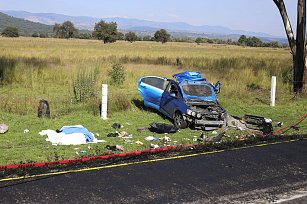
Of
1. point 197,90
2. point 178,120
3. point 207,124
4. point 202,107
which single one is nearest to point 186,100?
point 202,107

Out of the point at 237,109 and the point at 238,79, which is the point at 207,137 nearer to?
the point at 237,109

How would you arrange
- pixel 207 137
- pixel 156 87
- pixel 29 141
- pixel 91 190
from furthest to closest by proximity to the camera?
1. pixel 156 87
2. pixel 207 137
3. pixel 29 141
4. pixel 91 190

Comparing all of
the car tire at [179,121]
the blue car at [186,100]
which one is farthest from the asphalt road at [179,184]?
the car tire at [179,121]

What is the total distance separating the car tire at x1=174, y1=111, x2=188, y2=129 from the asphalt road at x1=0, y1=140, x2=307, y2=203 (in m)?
3.34

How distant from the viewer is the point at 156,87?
12.8 metres

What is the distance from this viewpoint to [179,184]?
5883mm

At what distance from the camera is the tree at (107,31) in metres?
105

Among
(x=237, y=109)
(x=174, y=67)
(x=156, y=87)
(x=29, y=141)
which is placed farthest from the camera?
(x=174, y=67)

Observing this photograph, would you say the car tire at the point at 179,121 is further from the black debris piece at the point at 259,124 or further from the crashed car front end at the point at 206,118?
the black debris piece at the point at 259,124

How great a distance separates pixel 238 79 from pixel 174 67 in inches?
311

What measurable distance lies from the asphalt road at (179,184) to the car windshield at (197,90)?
4.45 meters

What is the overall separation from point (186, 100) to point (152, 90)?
1879 millimetres

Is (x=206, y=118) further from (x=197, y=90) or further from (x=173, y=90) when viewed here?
(x=173, y=90)

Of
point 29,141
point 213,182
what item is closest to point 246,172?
point 213,182
